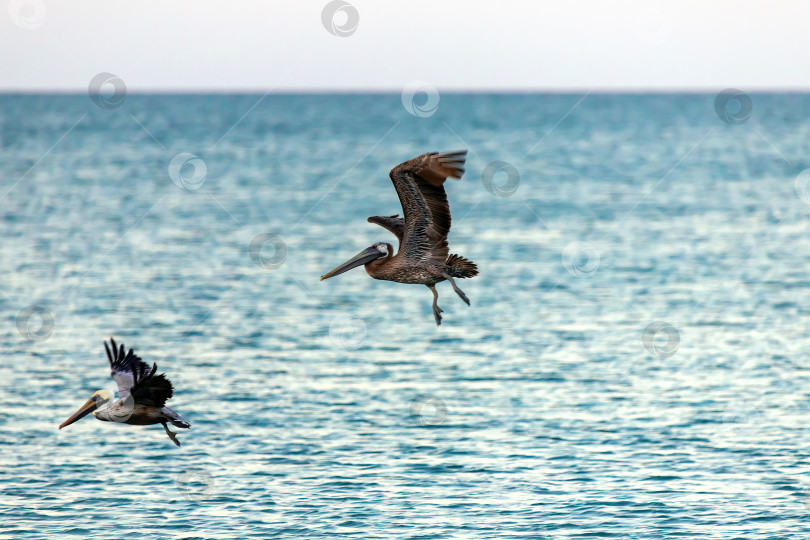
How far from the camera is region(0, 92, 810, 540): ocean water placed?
26047 millimetres

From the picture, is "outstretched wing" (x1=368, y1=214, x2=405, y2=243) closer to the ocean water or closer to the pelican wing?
the pelican wing

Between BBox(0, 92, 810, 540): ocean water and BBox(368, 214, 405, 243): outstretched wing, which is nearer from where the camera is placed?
BBox(368, 214, 405, 243): outstretched wing

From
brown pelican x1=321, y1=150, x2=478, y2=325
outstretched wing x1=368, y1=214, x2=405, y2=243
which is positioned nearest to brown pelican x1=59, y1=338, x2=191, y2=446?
brown pelican x1=321, y1=150, x2=478, y2=325

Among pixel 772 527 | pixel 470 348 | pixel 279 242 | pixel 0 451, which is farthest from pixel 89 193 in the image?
pixel 772 527

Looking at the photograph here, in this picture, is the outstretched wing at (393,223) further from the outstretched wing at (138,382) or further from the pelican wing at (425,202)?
the outstretched wing at (138,382)

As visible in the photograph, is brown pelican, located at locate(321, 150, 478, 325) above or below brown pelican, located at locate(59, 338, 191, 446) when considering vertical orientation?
above

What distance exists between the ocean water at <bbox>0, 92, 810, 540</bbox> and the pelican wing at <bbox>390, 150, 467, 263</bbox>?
9.58m

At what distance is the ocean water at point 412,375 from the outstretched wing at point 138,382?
8.27 metres

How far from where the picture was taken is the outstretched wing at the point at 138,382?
16688mm

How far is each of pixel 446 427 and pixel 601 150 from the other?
118657 mm

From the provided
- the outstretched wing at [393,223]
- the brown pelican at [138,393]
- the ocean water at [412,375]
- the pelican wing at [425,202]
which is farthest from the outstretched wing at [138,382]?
the ocean water at [412,375]

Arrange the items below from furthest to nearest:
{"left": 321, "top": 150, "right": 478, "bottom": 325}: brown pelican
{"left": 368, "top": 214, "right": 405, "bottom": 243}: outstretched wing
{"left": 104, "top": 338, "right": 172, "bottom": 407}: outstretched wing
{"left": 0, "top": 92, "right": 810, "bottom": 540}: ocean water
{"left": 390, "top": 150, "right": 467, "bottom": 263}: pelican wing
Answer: {"left": 0, "top": 92, "right": 810, "bottom": 540}: ocean water, {"left": 368, "top": 214, "right": 405, "bottom": 243}: outstretched wing, {"left": 104, "top": 338, "right": 172, "bottom": 407}: outstretched wing, {"left": 321, "top": 150, "right": 478, "bottom": 325}: brown pelican, {"left": 390, "top": 150, "right": 467, "bottom": 263}: pelican wing

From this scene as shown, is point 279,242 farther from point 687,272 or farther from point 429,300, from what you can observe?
point 687,272

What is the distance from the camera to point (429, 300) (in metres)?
49.8
